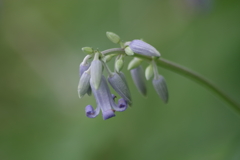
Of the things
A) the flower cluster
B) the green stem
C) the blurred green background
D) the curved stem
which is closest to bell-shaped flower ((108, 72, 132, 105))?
the flower cluster

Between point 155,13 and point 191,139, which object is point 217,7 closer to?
point 155,13

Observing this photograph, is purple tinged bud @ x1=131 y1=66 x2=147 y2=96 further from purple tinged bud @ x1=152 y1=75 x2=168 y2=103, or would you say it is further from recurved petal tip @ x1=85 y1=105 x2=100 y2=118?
recurved petal tip @ x1=85 y1=105 x2=100 y2=118

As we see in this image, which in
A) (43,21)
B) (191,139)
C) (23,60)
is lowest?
(191,139)

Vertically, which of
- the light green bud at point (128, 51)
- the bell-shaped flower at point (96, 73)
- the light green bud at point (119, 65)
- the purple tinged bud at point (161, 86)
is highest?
the light green bud at point (128, 51)

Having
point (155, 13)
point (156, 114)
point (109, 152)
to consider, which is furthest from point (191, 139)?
point (155, 13)

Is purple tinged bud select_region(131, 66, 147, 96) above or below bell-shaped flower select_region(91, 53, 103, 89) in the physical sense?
above

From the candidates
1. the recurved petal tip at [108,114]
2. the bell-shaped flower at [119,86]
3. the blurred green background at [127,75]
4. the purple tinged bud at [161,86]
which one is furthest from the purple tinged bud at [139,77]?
the blurred green background at [127,75]

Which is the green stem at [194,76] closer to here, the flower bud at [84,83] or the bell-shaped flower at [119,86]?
the bell-shaped flower at [119,86]

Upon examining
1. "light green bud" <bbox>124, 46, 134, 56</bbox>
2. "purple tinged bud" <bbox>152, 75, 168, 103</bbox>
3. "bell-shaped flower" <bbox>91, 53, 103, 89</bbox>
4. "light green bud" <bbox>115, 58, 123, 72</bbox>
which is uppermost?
"light green bud" <bbox>124, 46, 134, 56</bbox>
